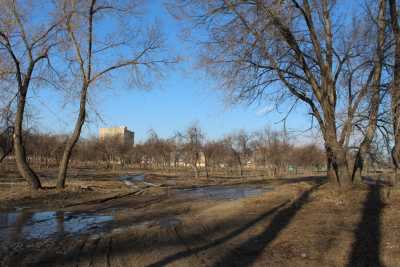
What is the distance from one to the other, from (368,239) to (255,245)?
217cm

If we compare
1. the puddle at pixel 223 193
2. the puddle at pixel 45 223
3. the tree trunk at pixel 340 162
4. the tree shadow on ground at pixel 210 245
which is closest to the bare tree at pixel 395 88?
the tree trunk at pixel 340 162

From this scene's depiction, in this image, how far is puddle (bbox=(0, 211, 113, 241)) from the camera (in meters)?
8.75

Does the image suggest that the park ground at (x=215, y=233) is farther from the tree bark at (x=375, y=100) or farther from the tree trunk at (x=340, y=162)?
the tree bark at (x=375, y=100)

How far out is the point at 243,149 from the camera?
55062mm

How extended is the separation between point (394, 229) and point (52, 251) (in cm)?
691

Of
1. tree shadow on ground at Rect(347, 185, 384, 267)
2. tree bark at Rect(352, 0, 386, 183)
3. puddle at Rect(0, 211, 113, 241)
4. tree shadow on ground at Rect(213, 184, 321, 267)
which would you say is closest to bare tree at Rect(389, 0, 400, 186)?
tree bark at Rect(352, 0, 386, 183)

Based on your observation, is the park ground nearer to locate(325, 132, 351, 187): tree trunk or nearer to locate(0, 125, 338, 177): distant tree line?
locate(325, 132, 351, 187): tree trunk

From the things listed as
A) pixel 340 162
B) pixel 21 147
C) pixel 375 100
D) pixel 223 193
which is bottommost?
pixel 223 193

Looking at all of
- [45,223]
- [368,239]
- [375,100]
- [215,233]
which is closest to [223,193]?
[375,100]

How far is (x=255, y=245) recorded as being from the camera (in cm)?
711

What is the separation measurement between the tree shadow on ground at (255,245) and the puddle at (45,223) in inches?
162

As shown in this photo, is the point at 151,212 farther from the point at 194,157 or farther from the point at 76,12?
the point at 194,157

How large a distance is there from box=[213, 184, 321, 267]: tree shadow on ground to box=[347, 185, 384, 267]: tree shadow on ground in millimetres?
1568

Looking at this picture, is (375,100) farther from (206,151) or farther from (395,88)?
(206,151)
